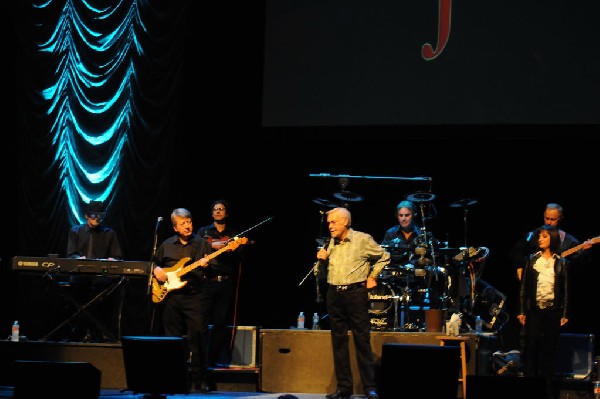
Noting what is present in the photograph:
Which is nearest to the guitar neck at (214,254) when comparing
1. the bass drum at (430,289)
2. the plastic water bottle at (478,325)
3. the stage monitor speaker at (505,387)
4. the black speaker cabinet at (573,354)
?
the bass drum at (430,289)

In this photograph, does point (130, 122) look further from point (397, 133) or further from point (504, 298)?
point (504, 298)

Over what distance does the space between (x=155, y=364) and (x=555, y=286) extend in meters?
4.36

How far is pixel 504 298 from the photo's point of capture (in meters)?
11.3

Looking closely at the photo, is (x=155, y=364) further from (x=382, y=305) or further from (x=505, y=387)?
(x=382, y=305)

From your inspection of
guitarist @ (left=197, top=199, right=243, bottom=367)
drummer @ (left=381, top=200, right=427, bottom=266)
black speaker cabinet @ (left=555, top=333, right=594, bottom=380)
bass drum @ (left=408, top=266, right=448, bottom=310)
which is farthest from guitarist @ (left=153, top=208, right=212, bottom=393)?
black speaker cabinet @ (left=555, top=333, right=594, bottom=380)

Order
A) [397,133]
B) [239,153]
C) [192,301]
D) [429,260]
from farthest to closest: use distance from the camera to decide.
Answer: [239,153]
[397,133]
[429,260]
[192,301]

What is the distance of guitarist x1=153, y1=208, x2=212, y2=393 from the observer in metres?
10.2

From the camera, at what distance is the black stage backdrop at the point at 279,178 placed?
12.0m

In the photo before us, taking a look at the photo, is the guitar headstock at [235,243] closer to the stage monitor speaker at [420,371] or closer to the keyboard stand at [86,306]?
the keyboard stand at [86,306]

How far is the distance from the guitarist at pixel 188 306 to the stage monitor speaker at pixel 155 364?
1862 millimetres

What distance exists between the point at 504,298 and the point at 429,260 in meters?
1.09

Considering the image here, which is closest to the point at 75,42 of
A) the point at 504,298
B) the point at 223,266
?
the point at 223,266

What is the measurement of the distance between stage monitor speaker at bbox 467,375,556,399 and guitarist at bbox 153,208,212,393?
4506 mm

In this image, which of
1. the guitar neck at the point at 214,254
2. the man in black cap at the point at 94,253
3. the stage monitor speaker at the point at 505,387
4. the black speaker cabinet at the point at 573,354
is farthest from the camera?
the man in black cap at the point at 94,253
